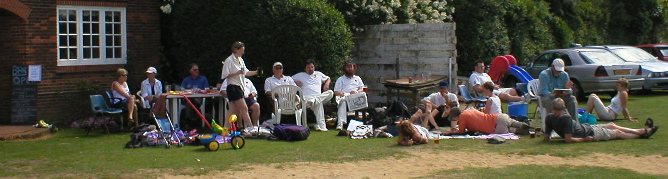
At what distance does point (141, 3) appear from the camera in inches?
677

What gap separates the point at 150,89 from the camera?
15664 millimetres

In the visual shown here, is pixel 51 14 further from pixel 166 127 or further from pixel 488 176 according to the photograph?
pixel 488 176

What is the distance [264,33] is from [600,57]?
8712mm

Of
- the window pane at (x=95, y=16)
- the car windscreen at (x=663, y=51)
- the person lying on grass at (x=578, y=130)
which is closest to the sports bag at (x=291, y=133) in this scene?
the person lying on grass at (x=578, y=130)

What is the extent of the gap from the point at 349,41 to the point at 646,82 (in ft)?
25.1

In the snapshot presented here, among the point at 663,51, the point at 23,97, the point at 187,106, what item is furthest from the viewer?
the point at 663,51

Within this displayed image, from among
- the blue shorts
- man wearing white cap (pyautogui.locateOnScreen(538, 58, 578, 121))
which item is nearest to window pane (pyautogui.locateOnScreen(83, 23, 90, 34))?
the blue shorts

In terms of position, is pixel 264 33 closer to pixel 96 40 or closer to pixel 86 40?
pixel 96 40

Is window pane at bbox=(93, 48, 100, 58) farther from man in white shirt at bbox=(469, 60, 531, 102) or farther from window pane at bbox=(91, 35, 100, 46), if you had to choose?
man in white shirt at bbox=(469, 60, 531, 102)

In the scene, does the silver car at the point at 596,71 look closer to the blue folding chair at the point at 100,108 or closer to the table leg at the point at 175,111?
the table leg at the point at 175,111

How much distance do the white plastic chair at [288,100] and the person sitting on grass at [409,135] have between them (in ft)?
9.61

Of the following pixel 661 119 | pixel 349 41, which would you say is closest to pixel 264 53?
pixel 349 41

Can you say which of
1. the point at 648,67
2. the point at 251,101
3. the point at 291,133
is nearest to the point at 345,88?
the point at 251,101

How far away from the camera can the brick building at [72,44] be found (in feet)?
51.0
